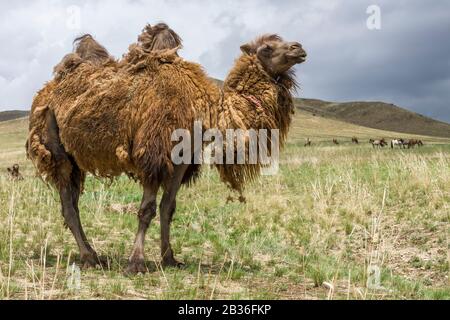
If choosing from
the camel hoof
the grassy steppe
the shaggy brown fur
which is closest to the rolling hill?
the grassy steppe

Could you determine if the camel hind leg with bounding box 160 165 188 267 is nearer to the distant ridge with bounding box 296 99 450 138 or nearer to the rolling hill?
the rolling hill

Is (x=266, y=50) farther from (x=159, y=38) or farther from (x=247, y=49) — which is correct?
(x=159, y=38)

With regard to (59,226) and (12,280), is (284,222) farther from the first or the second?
(12,280)

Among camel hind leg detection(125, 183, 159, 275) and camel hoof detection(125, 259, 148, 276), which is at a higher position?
camel hind leg detection(125, 183, 159, 275)

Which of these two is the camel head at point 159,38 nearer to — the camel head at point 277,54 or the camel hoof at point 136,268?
the camel head at point 277,54

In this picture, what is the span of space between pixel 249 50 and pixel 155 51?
1.15 m

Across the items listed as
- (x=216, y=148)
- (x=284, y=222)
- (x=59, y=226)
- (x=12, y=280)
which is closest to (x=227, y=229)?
(x=284, y=222)

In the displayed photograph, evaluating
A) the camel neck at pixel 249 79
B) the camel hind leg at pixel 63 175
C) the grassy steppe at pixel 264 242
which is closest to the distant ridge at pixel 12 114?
the grassy steppe at pixel 264 242

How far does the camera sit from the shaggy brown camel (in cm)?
643

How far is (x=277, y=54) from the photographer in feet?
22.3

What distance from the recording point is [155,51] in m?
7.00

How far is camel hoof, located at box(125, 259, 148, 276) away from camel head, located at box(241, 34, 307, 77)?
2687mm

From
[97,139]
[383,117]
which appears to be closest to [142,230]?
[97,139]

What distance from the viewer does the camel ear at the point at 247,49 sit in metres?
7.02
